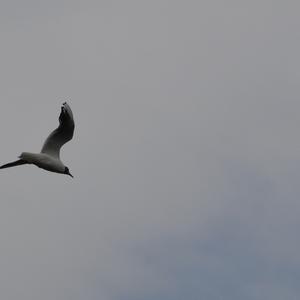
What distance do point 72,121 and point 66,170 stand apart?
296cm

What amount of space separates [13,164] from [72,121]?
4040 mm

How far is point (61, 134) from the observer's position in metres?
77.2

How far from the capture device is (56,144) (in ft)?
253

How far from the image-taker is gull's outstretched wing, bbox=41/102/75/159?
3017 inches

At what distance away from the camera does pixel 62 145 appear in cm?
7744

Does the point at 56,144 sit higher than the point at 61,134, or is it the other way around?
the point at 61,134

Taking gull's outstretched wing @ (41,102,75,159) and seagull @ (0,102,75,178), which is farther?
gull's outstretched wing @ (41,102,75,159)

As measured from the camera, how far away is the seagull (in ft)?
250

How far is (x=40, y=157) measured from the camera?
75500 millimetres

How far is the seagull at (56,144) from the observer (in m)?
76.1

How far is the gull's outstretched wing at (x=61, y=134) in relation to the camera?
76.6 meters

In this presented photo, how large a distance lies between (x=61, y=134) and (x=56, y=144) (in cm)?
62

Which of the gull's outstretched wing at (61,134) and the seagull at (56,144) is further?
the gull's outstretched wing at (61,134)
